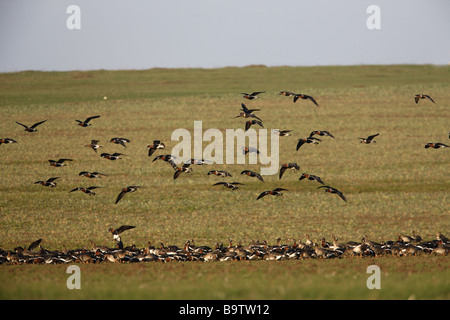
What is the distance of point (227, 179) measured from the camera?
48188 mm

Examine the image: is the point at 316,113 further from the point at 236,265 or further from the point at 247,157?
the point at 236,265

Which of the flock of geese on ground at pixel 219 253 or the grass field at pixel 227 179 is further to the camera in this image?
the flock of geese on ground at pixel 219 253

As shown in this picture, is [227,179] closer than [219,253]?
No

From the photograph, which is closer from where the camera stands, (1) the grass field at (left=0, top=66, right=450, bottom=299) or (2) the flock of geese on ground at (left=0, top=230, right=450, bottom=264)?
(1) the grass field at (left=0, top=66, right=450, bottom=299)

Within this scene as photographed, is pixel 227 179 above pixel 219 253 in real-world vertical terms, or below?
below

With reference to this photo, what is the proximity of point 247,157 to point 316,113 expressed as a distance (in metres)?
20.4

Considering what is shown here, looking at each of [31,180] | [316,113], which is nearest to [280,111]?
[316,113]

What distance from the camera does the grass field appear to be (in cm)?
1861

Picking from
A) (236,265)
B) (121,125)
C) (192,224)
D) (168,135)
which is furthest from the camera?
(121,125)

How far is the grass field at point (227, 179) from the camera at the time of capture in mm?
18609

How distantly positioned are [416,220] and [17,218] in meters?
20.3

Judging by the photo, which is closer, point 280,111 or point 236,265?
point 236,265

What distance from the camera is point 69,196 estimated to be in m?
41.7
